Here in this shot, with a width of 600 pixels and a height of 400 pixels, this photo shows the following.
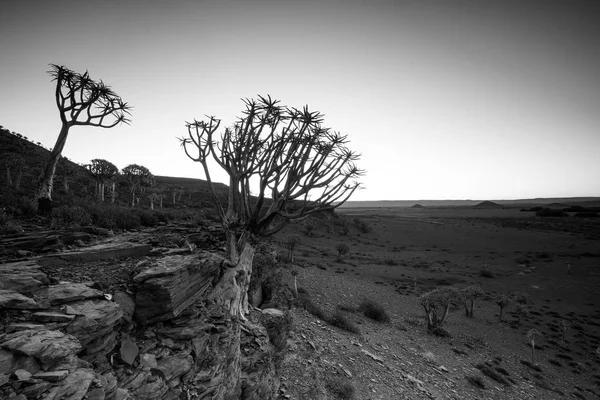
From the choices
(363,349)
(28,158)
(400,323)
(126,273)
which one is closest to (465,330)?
(400,323)

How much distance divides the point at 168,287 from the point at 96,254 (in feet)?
9.36

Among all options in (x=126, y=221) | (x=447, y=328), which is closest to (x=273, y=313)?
(x=126, y=221)

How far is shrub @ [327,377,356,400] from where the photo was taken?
9398 millimetres

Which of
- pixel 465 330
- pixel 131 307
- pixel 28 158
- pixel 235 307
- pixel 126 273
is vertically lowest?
pixel 465 330

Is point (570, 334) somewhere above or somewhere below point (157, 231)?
below

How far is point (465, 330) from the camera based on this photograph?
22266 mm

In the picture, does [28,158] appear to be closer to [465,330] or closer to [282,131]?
[282,131]

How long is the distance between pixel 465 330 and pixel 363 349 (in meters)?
15.6

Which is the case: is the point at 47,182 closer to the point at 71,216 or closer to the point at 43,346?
the point at 71,216

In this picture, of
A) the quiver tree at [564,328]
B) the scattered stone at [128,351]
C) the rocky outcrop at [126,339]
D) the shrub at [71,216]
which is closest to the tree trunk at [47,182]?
the shrub at [71,216]

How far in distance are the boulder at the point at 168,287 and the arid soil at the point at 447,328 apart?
6.20 metres

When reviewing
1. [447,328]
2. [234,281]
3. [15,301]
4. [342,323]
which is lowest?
[447,328]

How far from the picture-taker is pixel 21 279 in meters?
3.99

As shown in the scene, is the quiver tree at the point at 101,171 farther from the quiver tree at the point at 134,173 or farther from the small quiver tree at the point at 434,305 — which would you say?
the small quiver tree at the point at 434,305
